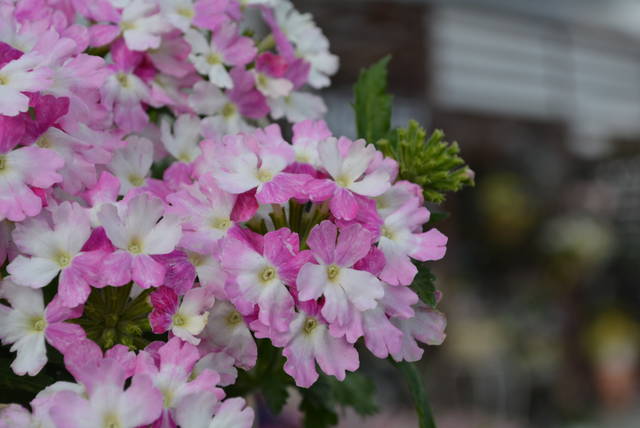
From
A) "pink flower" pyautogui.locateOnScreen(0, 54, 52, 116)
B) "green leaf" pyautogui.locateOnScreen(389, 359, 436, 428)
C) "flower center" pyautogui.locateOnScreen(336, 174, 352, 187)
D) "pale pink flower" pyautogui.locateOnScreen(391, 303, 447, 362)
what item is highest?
"pink flower" pyautogui.locateOnScreen(0, 54, 52, 116)

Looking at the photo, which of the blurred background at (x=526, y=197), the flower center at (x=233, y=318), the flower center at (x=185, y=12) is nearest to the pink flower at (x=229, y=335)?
the flower center at (x=233, y=318)

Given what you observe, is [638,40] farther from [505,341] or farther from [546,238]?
[505,341]

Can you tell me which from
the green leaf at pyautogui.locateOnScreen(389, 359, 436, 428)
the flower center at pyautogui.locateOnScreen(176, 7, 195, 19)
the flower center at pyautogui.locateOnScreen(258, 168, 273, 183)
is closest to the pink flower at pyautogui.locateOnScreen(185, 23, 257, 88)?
the flower center at pyautogui.locateOnScreen(176, 7, 195, 19)

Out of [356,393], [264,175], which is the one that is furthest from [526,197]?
[264,175]

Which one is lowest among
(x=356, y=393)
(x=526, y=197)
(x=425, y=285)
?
(x=526, y=197)

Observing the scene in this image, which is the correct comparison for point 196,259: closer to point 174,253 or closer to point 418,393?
point 174,253

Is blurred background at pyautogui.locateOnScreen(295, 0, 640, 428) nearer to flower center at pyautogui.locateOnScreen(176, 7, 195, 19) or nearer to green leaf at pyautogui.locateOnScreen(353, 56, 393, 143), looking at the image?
green leaf at pyautogui.locateOnScreen(353, 56, 393, 143)
